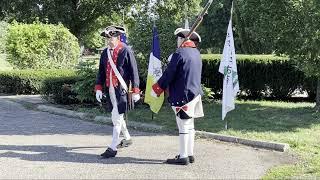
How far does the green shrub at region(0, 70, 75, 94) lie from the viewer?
1636cm

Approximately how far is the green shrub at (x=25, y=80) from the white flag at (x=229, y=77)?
7.66 metres

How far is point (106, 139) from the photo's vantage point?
9.09m

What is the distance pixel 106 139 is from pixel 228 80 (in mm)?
2454

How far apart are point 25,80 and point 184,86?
34.0 ft

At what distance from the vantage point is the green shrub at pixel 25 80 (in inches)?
644

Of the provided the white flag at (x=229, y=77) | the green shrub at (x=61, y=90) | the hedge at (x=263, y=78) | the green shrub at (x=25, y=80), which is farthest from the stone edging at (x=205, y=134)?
the green shrub at (x=25, y=80)

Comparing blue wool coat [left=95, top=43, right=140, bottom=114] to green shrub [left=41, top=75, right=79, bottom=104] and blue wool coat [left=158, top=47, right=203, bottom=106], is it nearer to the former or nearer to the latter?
blue wool coat [left=158, top=47, right=203, bottom=106]

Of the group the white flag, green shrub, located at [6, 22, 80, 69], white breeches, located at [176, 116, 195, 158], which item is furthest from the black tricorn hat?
green shrub, located at [6, 22, 80, 69]

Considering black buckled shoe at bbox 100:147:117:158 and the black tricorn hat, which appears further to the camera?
the black tricorn hat

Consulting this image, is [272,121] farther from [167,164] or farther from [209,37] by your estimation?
[209,37]

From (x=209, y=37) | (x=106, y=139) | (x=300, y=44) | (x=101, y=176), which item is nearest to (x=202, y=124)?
(x=106, y=139)

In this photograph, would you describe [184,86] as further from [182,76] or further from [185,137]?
[185,137]

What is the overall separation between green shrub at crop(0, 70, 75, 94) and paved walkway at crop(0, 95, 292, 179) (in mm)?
6148

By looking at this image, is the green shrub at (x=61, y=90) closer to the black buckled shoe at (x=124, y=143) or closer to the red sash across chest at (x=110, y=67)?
the black buckled shoe at (x=124, y=143)
